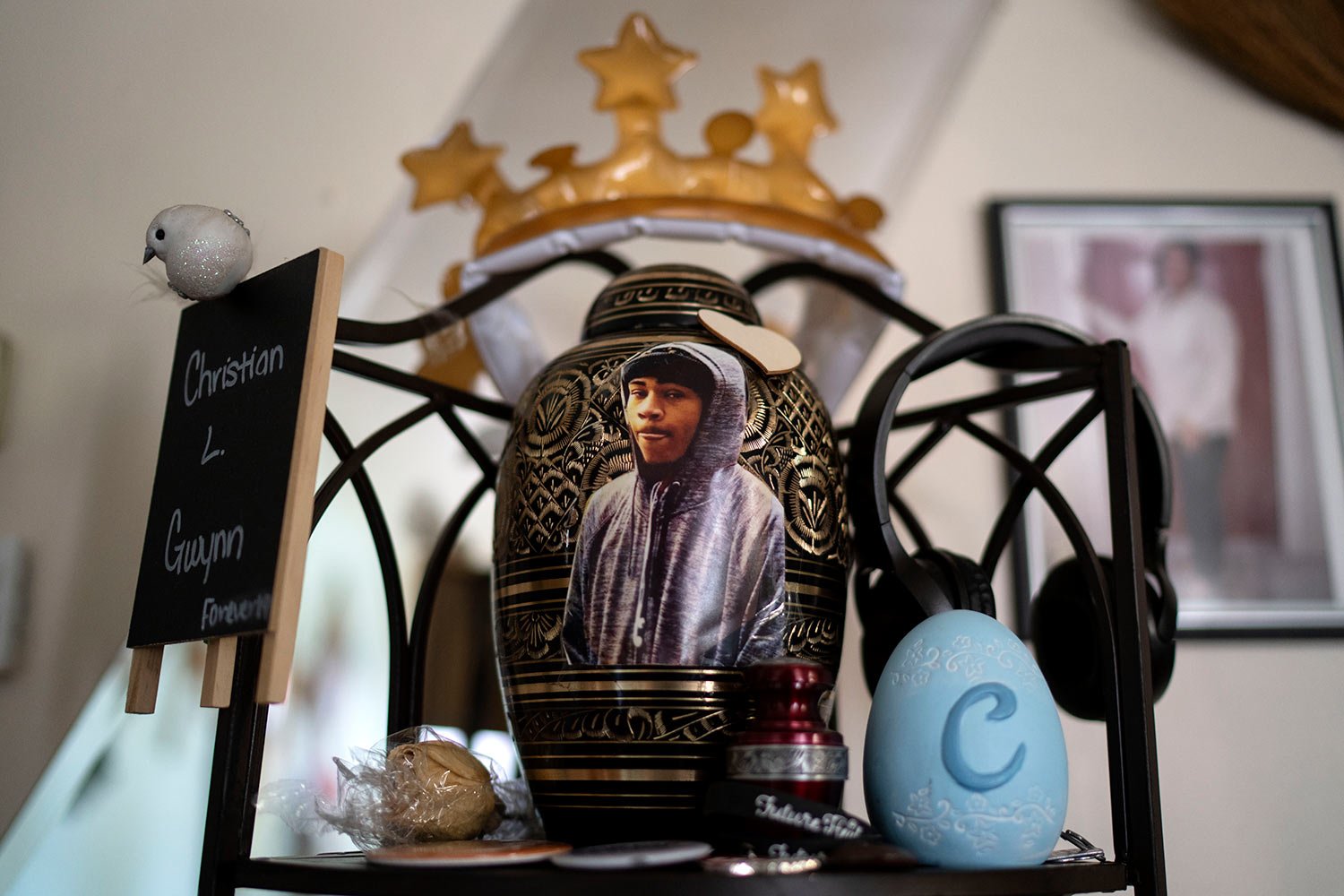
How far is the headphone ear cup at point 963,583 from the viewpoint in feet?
2.11

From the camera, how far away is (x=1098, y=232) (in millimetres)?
1157

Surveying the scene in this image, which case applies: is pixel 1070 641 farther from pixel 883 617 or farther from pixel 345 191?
pixel 345 191

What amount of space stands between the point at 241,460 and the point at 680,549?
244 mm

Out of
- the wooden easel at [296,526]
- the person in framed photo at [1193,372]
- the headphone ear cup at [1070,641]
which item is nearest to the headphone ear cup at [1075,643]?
the headphone ear cup at [1070,641]

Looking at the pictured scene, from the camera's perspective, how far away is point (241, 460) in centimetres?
58

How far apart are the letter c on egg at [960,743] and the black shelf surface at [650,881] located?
1.6 inches

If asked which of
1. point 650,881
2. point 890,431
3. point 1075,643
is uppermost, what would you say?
point 890,431

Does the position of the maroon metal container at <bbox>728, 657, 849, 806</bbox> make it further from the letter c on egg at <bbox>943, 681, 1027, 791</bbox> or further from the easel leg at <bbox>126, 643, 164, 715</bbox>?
the easel leg at <bbox>126, 643, 164, 715</bbox>

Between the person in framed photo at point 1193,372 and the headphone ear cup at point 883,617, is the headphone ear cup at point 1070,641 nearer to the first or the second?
the headphone ear cup at point 883,617

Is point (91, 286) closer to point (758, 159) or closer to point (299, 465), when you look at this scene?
point (299, 465)

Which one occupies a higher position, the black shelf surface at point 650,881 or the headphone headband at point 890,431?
the headphone headband at point 890,431

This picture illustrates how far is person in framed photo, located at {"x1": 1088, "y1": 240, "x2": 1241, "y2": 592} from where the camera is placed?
106 centimetres

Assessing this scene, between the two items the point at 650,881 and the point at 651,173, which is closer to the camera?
the point at 650,881

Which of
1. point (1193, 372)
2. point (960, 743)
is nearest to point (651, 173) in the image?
point (960, 743)
